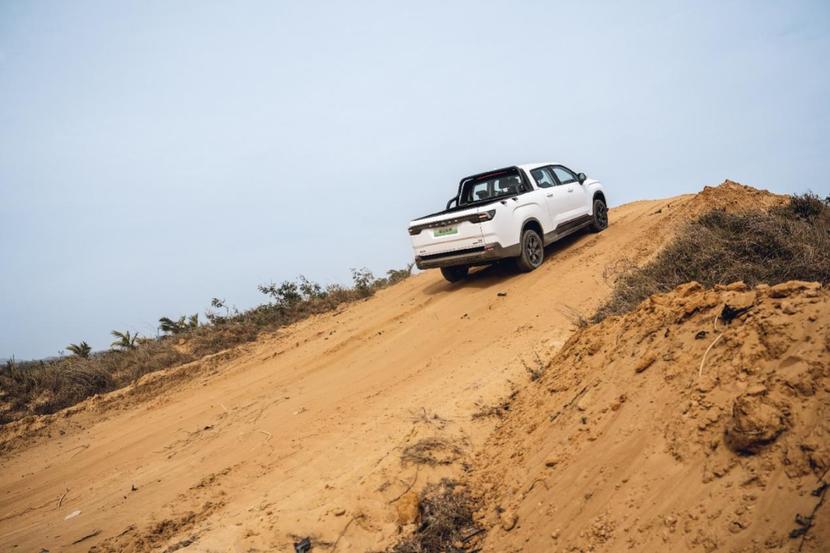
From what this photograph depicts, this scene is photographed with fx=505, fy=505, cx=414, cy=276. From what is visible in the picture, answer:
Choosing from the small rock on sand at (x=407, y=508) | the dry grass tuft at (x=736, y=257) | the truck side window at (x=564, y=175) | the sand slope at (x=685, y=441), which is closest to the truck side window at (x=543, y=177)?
the truck side window at (x=564, y=175)

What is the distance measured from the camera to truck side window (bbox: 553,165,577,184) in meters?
10.7

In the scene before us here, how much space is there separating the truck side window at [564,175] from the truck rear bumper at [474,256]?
261 centimetres

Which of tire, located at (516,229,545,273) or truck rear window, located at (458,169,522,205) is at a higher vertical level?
truck rear window, located at (458,169,522,205)

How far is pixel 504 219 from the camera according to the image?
346 inches

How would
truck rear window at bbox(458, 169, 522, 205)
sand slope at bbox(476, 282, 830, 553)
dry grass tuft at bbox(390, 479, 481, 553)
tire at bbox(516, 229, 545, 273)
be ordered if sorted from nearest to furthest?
1. sand slope at bbox(476, 282, 830, 553)
2. dry grass tuft at bbox(390, 479, 481, 553)
3. tire at bbox(516, 229, 545, 273)
4. truck rear window at bbox(458, 169, 522, 205)

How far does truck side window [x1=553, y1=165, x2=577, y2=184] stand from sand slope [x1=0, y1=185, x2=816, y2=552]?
1525 mm

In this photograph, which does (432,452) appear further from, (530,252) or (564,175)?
(564,175)

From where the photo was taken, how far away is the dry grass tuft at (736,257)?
14.1 ft

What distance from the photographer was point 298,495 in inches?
163

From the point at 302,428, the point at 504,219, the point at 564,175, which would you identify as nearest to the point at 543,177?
the point at 564,175

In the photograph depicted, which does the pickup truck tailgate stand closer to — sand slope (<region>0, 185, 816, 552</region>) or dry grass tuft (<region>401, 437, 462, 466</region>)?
sand slope (<region>0, 185, 816, 552</region>)

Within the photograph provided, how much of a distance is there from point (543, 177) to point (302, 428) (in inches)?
279

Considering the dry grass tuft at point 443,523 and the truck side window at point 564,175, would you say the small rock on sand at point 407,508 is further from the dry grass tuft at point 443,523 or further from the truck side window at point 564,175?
the truck side window at point 564,175

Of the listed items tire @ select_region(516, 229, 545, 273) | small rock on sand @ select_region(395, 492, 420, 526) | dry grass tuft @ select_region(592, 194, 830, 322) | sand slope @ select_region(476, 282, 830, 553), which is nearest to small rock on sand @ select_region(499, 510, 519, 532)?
sand slope @ select_region(476, 282, 830, 553)
